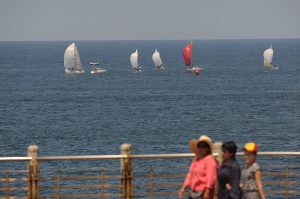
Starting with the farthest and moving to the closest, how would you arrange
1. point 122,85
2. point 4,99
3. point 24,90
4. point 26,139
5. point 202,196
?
point 122,85, point 24,90, point 4,99, point 26,139, point 202,196

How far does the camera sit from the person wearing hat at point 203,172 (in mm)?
13922

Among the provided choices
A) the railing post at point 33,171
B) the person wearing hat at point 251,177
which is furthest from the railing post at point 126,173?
the person wearing hat at point 251,177

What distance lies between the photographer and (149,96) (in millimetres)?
125125

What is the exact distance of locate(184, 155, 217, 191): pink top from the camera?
13914 mm

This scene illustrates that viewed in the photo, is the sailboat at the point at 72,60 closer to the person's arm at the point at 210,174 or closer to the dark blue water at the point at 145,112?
the dark blue water at the point at 145,112

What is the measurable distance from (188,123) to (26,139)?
18472mm

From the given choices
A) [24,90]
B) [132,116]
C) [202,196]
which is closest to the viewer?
[202,196]

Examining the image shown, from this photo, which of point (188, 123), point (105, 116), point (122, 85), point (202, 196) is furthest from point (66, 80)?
point (202, 196)

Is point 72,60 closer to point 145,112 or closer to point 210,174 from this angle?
point 145,112

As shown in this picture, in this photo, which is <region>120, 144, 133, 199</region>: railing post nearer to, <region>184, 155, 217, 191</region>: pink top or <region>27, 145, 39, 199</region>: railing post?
<region>27, 145, 39, 199</region>: railing post

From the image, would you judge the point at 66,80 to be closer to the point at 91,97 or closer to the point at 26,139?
the point at 91,97

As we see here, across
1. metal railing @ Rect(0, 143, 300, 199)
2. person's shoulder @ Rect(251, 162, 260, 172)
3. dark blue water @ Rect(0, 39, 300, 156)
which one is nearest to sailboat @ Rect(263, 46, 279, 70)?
dark blue water @ Rect(0, 39, 300, 156)

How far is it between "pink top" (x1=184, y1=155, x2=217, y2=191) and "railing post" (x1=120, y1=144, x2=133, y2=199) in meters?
2.39

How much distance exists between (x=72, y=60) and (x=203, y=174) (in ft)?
559
